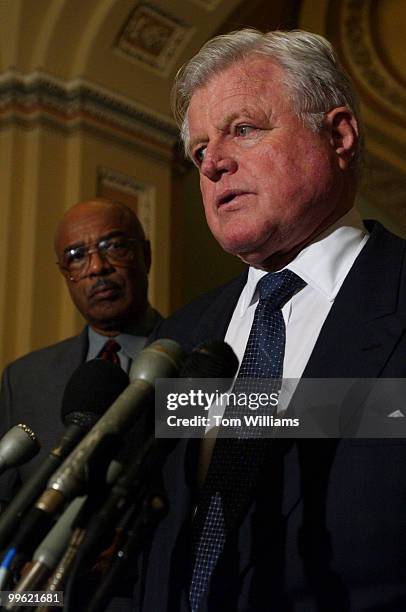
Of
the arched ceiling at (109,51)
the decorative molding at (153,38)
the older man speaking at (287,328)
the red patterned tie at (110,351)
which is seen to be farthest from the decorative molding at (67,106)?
the older man speaking at (287,328)

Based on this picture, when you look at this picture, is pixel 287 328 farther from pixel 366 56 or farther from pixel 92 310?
pixel 366 56

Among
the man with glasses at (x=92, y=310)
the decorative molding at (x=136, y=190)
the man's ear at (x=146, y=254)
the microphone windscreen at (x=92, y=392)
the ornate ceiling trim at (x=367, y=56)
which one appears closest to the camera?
the microphone windscreen at (x=92, y=392)

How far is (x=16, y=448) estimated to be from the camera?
1174 mm

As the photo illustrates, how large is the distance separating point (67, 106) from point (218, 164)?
4.27 meters

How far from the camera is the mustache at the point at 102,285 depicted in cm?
279

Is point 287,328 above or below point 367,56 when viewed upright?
below

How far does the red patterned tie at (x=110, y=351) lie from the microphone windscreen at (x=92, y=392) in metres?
1.50

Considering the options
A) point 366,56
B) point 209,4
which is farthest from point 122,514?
point 366,56

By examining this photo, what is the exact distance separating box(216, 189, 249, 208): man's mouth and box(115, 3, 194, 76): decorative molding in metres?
4.50

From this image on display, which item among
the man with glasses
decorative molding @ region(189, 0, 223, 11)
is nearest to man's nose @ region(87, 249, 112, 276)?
the man with glasses

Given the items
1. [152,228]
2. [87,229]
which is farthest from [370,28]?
[87,229]

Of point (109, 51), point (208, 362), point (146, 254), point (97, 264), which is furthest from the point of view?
point (109, 51)

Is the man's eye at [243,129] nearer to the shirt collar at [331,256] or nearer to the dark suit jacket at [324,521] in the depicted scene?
the shirt collar at [331,256]

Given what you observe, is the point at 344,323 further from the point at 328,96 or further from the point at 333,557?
the point at 328,96
